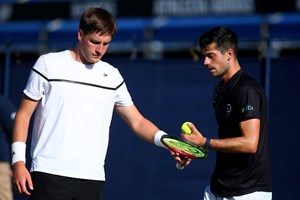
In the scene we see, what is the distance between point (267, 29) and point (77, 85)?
21.3 ft

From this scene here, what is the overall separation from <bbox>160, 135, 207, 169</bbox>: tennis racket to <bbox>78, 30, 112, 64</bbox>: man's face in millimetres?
768

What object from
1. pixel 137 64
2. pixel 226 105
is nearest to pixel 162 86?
pixel 137 64

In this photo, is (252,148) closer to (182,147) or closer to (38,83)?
(182,147)

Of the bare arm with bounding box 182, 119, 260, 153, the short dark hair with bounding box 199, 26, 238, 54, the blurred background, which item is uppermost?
the short dark hair with bounding box 199, 26, 238, 54

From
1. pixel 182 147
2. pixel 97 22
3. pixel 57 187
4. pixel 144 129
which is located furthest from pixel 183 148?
pixel 97 22

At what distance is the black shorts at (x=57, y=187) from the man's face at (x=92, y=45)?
0.75m

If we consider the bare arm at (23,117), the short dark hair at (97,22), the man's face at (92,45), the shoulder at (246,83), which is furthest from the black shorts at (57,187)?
the shoulder at (246,83)

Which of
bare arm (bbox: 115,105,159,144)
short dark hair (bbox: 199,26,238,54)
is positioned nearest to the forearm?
bare arm (bbox: 115,105,159,144)

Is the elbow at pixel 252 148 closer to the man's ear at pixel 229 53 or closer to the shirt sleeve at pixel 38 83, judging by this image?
the man's ear at pixel 229 53

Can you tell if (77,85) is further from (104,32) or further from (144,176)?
(144,176)

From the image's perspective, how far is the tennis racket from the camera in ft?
15.7

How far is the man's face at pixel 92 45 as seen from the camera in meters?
4.35

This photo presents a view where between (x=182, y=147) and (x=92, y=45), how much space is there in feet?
3.25

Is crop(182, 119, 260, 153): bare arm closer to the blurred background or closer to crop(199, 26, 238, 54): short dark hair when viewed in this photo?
crop(199, 26, 238, 54): short dark hair
